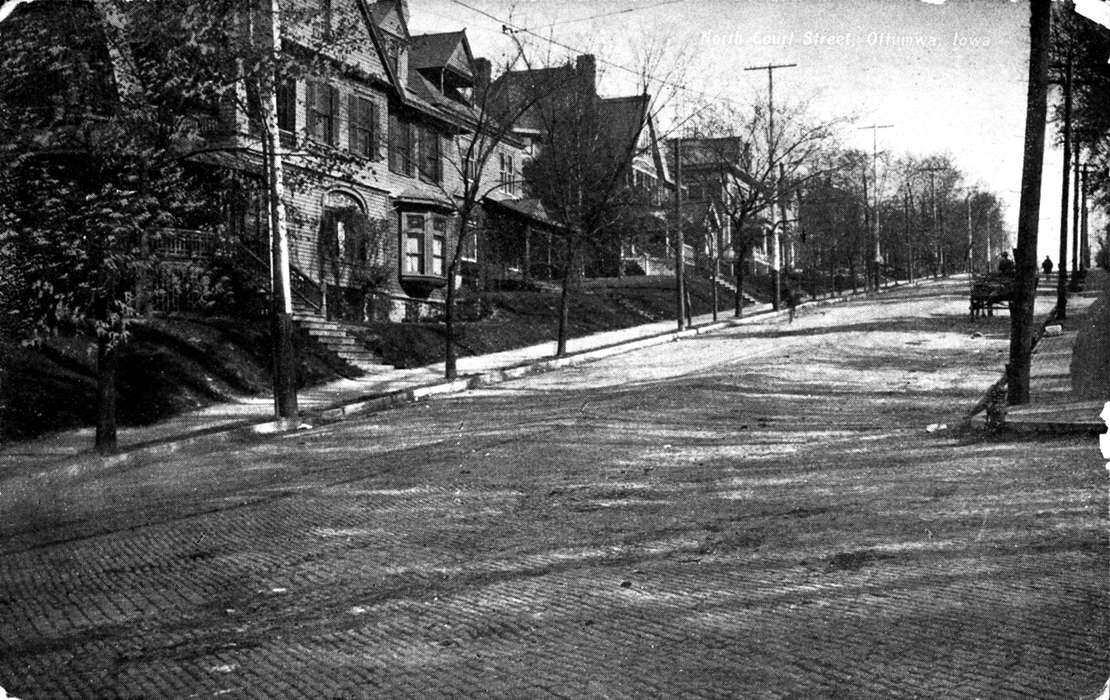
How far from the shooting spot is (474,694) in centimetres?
421

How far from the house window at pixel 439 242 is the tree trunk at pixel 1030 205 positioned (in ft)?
76.5

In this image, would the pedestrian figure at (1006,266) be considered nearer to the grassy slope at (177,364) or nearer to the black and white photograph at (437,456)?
the black and white photograph at (437,456)

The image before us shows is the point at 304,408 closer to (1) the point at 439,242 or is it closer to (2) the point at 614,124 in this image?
(1) the point at 439,242

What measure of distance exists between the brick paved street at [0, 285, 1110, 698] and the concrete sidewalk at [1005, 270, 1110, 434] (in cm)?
37

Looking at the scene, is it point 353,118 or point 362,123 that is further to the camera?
point 362,123

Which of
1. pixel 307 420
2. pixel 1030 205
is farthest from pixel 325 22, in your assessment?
pixel 1030 205

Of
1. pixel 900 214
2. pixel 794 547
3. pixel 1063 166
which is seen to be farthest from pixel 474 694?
pixel 900 214

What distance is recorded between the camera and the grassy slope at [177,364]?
1502 centimetres

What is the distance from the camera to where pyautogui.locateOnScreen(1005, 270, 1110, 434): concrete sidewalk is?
1030 centimetres

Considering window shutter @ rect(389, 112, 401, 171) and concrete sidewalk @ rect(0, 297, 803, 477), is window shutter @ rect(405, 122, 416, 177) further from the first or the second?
concrete sidewalk @ rect(0, 297, 803, 477)

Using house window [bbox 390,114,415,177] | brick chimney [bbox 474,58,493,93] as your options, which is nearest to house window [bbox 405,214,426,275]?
house window [bbox 390,114,415,177]

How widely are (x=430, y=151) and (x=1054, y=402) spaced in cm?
2657

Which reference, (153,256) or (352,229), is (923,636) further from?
(352,229)

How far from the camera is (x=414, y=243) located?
33438mm
